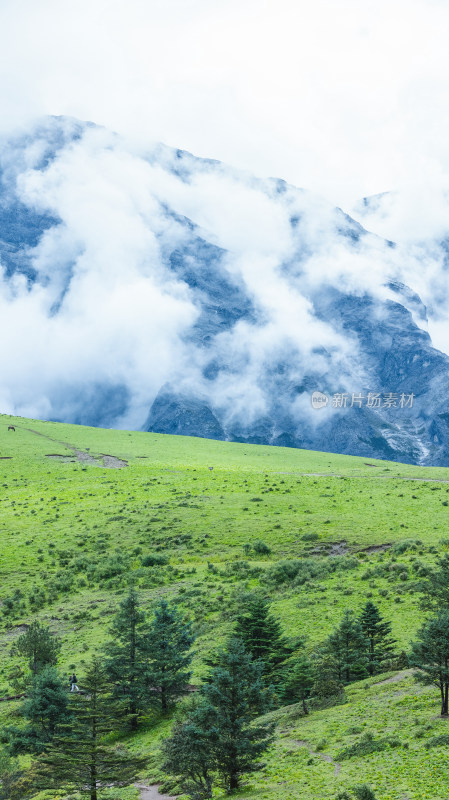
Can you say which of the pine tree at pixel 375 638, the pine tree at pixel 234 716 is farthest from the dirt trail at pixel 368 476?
the pine tree at pixel 234 716

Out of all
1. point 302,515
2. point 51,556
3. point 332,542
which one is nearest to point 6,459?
point 51,556

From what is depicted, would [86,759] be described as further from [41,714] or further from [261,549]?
[261,549]

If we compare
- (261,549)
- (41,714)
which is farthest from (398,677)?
(261,549)

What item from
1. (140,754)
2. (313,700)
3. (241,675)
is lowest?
(140,754)

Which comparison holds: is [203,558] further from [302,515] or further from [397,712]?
[397,712]

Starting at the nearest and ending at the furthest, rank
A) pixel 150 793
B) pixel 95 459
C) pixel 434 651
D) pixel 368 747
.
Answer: pixel 368 747 < pixel 434 651 < pixel 150 793 < pixel 95 459

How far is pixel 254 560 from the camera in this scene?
202ft

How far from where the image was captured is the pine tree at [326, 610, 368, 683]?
35.7 m

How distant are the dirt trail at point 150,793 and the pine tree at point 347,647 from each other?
1195 cm

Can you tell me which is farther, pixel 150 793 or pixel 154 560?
pixel 154 560

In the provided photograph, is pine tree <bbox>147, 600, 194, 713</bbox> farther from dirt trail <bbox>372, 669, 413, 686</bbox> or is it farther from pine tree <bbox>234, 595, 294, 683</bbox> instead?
dirt trail <bbox>372, 669, 413, 686</bbox>

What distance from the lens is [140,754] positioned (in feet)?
105

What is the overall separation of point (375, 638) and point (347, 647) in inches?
116

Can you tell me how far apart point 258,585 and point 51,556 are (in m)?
25.3
